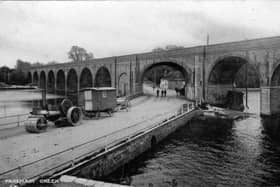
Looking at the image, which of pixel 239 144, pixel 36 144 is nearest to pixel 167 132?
pixel 239 144

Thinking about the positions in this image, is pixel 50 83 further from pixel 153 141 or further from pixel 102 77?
pixel 153 141

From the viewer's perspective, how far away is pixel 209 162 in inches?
408

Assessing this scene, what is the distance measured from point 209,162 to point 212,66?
18156mm

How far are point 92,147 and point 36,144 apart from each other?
2.67 m

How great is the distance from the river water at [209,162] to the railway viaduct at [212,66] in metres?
8.18

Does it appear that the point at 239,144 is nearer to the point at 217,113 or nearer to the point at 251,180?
the point at 251,180

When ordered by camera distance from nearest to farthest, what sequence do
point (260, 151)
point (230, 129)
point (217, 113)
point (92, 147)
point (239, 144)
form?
point (92, 147) < point (260, 151) < point (239, 144) < point (230, 129) < point (217, 113)

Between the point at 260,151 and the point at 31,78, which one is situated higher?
the point at 31,78

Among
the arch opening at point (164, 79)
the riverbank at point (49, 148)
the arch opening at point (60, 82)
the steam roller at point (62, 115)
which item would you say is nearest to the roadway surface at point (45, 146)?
the riverbank at point (49, 148)

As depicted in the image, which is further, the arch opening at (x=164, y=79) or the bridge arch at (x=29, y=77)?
the bridge arch at (x=29, y=77)

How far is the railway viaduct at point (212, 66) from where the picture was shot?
20688mm

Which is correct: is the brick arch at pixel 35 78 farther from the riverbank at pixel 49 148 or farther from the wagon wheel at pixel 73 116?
the riverbank at pixel 49 148

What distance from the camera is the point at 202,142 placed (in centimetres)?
1380

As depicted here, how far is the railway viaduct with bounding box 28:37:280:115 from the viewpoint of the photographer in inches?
814
